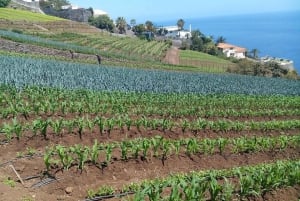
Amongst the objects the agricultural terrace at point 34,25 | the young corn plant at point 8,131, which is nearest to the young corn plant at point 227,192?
the young corn plant at point 8,131

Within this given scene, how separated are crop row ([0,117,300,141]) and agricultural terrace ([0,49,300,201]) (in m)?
0.03

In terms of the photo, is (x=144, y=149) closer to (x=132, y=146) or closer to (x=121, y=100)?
(x=132, y=146)

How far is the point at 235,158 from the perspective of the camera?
12883 mm

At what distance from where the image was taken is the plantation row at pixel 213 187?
25.3ft

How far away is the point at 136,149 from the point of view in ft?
36.8

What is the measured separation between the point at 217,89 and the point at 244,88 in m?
4.13

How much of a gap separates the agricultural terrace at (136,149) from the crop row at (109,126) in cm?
3

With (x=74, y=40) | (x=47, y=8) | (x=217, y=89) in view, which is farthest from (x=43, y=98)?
(x=47, y=8)

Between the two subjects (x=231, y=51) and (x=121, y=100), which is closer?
(x=121, y=100)

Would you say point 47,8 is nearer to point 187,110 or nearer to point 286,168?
point 187,110

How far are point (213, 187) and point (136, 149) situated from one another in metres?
3.48

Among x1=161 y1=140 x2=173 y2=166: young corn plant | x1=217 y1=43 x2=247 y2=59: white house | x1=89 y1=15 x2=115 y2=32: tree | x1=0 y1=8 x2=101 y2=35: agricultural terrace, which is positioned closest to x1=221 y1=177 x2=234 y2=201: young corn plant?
x1=161 y1=140 x2=173 y2=166: young corn plant

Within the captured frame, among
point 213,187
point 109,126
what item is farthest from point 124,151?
point 213,187

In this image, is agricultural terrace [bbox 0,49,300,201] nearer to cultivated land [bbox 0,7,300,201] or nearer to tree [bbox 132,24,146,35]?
cultivated land [bbox 0,7,300,201]
